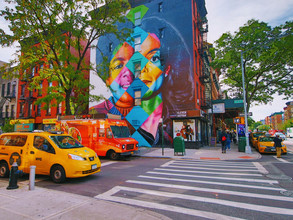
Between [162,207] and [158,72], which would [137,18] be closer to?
[158,72]

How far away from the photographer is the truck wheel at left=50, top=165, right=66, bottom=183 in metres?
6.67

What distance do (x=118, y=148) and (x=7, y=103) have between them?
31467mm

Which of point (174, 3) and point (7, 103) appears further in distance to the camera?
point (7, 103)

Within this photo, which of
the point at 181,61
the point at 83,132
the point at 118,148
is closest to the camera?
the point at 118,148

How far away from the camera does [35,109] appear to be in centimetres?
2930

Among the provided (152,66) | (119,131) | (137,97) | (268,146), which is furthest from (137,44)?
(268,146)

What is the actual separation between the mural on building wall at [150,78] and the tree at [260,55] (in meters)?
4.94

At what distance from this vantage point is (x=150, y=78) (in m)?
21.9

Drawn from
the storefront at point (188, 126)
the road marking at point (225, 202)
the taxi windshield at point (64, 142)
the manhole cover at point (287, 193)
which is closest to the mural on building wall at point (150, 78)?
the storefront at point (188, 126)

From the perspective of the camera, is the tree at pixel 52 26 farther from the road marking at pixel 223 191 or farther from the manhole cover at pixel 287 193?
the manhole cover at pixel 287 193

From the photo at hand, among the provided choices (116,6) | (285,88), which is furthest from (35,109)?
(285,88)

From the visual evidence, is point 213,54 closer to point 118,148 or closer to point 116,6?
point 116,6

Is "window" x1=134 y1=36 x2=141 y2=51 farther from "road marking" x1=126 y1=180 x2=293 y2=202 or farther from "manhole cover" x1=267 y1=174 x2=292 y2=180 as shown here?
"manhole cover" x1=267 y1=174 x2=292 y2=180

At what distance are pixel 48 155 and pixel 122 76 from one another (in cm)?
1796
